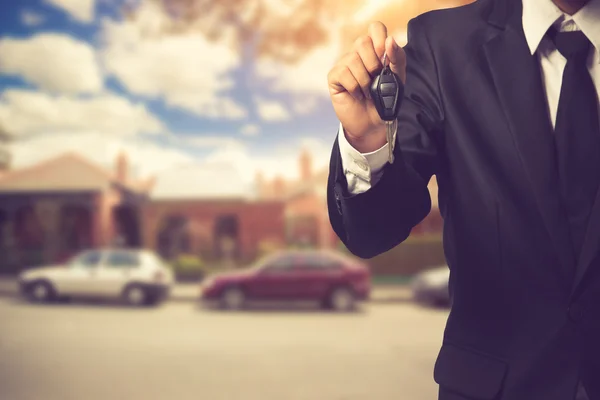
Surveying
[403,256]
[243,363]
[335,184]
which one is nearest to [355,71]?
[335,184]

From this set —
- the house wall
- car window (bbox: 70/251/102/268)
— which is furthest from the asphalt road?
the house wall

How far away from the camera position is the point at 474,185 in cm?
116

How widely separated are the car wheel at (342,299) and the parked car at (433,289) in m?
2.28

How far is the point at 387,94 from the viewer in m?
1.06

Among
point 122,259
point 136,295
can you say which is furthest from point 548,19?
point 122,259

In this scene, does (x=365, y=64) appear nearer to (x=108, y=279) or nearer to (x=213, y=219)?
(x=108, y=279)

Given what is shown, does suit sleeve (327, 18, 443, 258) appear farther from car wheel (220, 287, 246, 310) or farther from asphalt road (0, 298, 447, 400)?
car wheel (220, 287, 246, 310)

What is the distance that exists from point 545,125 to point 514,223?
0.64 feet

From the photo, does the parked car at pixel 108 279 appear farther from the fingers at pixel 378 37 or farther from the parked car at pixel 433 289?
the fingers at pixel 378 37

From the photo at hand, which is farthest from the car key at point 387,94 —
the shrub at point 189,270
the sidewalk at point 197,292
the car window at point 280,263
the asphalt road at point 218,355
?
the shrub at point 189,270

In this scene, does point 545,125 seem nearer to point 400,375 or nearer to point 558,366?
point 558,366

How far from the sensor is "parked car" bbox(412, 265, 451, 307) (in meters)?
14.6

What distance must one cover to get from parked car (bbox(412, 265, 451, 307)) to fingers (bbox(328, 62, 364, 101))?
45.5ft

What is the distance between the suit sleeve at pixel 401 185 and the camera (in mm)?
1180
